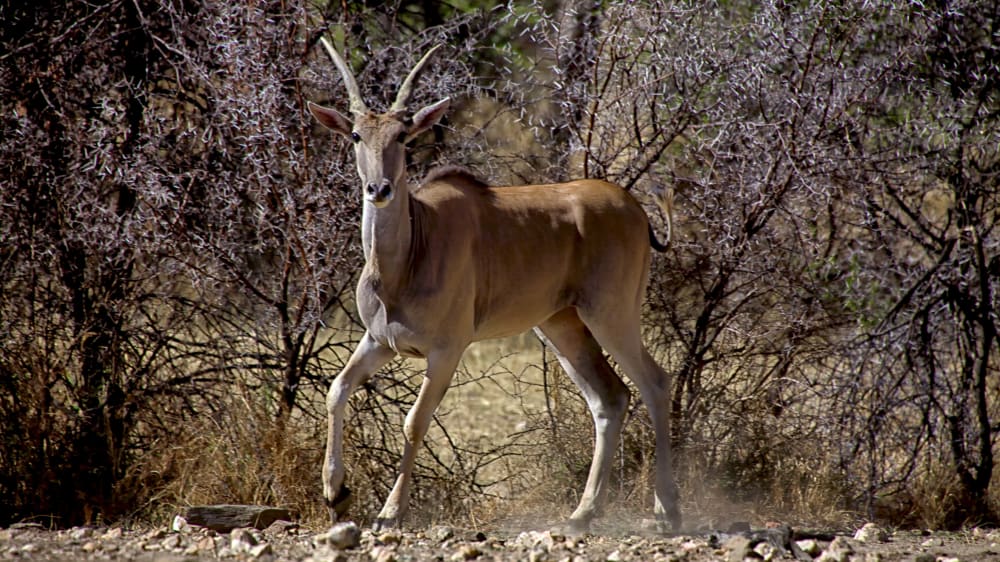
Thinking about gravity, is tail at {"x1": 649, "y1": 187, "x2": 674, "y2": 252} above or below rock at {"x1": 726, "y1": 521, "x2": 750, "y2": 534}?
above

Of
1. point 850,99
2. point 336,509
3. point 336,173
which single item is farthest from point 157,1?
point 850,99

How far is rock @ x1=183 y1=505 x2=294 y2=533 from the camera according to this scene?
611 centimetres

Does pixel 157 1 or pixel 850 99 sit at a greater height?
pixel 157 1

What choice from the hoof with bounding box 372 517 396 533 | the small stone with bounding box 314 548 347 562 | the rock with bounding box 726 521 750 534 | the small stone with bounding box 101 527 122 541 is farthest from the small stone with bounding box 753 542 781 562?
the small stone with bounding box 101 527 122 541

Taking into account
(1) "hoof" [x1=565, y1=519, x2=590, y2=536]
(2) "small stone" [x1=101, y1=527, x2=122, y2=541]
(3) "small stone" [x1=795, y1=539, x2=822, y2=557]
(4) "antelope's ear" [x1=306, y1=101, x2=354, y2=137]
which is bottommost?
(3) "small stone" [x1=795, y1=539, x2=822, y2=557]

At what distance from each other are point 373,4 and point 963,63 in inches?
159

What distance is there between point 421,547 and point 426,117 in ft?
6.67

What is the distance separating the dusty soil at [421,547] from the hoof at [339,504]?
0.12 m

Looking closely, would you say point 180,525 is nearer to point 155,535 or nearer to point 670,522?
point 155,535

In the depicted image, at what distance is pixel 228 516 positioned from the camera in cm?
617

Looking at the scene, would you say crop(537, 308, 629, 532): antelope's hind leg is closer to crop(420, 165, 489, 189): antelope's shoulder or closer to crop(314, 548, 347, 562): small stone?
crop(420, 165, 489, 189): antelope's shoulder

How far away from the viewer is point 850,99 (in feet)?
24.5

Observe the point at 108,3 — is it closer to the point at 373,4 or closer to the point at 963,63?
the point at 373,4

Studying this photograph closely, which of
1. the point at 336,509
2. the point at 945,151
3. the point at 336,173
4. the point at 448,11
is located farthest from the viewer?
the point at 448,11
